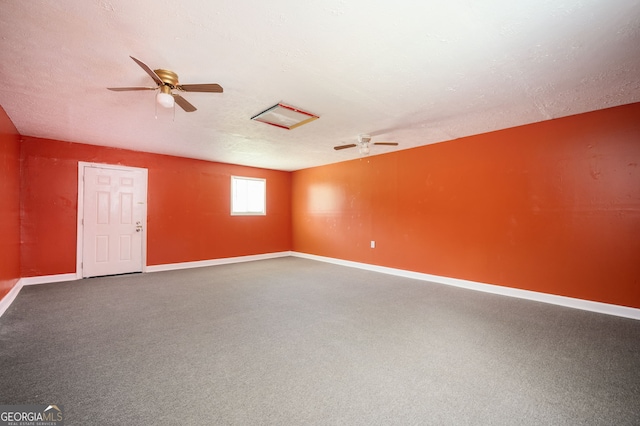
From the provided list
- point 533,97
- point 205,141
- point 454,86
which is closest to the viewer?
point 454,86

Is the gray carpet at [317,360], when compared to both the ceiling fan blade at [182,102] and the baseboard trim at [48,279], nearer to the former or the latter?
the baseboard trim at [48,279]

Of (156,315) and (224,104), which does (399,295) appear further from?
(224,104)

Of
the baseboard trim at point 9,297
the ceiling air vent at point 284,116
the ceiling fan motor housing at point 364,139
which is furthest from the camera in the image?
the ceiling fan motor housing at point 364,139

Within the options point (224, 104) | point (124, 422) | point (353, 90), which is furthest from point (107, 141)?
point (124, 422)

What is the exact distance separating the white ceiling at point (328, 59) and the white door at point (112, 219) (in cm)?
136

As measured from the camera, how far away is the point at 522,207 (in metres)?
3.93

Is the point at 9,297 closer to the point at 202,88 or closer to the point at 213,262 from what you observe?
the point at 213,262

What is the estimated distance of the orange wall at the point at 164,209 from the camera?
177 inches

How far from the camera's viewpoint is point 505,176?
410 cm

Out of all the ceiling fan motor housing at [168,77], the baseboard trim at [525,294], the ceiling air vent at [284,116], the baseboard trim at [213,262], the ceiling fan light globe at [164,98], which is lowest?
the baseboard trim at [213,262]

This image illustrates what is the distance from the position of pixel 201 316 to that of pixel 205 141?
2995 millimetres

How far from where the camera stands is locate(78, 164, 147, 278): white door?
16.2 ft

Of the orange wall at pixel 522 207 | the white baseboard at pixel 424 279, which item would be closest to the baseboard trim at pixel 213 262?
the white baseboard at pixel 424 279

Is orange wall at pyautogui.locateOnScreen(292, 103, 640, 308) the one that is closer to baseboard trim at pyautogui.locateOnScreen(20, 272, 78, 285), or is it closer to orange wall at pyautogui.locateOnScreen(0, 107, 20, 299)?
baseboard trim at pyautogui.locateOnScreen(20, 272, 78, 285)
